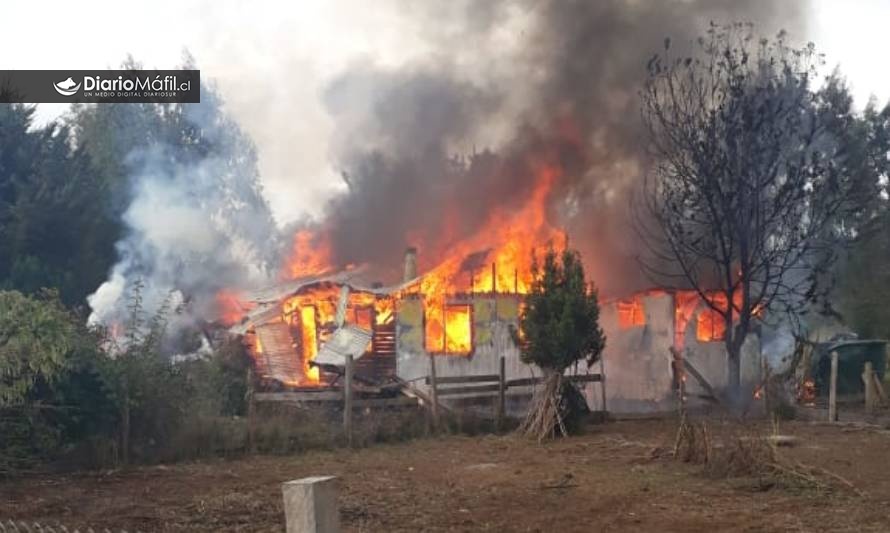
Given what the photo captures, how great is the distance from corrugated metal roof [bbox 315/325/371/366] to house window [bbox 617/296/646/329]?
28.0ft

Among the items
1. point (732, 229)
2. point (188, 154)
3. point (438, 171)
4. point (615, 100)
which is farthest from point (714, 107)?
point (188, 154)

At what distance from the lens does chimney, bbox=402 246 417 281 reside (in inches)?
1078

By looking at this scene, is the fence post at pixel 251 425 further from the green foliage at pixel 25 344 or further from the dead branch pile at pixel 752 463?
the dead branch pile at pixel 752 463

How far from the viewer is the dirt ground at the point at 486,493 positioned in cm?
903

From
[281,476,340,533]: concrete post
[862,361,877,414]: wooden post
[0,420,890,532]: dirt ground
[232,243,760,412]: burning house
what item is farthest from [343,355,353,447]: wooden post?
[862,361,877,414]: wooden post

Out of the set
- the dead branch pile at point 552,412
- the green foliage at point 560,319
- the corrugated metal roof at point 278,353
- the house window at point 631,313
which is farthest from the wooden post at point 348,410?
the house window at point 631,313

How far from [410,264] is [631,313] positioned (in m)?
7.62

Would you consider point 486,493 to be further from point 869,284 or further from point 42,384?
point 869,284

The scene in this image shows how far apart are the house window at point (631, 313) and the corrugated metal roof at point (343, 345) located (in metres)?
8.54

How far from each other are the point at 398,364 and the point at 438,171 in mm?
8717

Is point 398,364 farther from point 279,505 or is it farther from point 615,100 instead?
point 279,505

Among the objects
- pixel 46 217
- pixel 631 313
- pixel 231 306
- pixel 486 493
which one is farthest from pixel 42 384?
pixel 631 313

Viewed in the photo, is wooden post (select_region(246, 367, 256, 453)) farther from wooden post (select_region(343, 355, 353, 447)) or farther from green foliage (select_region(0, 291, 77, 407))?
green foliage (select_region(0, 291, 77, 407))

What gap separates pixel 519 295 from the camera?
26.5 m
